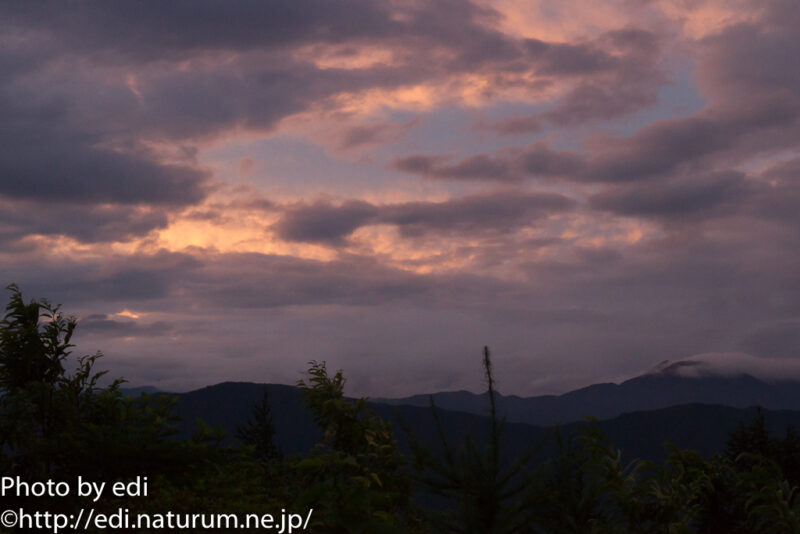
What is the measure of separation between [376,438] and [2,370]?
7.32 m

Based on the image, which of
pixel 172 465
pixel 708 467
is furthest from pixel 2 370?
pixel 708 467

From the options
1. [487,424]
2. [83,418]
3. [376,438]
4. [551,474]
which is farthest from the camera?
[83,418]

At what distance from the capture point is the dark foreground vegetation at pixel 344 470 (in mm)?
7918

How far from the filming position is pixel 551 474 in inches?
343

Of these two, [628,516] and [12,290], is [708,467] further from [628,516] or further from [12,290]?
[12,290]

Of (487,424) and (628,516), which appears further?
(628,516)

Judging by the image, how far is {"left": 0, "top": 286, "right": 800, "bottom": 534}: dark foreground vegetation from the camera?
7.92 m

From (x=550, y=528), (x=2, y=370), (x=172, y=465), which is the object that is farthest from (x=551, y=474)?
(x=2, y=370)

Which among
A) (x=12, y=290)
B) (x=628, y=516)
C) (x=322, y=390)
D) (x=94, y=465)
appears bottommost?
(x=628, y=516)

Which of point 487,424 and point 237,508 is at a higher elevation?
point 487,424

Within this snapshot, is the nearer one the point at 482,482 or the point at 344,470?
the point at 482,482

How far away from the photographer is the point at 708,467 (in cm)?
1375

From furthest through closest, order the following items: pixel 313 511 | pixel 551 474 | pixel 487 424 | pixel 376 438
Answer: pixel 376 438
pixel 313 511
pixel 551 474
pixel 487 424

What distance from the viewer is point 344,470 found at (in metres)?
10.2
